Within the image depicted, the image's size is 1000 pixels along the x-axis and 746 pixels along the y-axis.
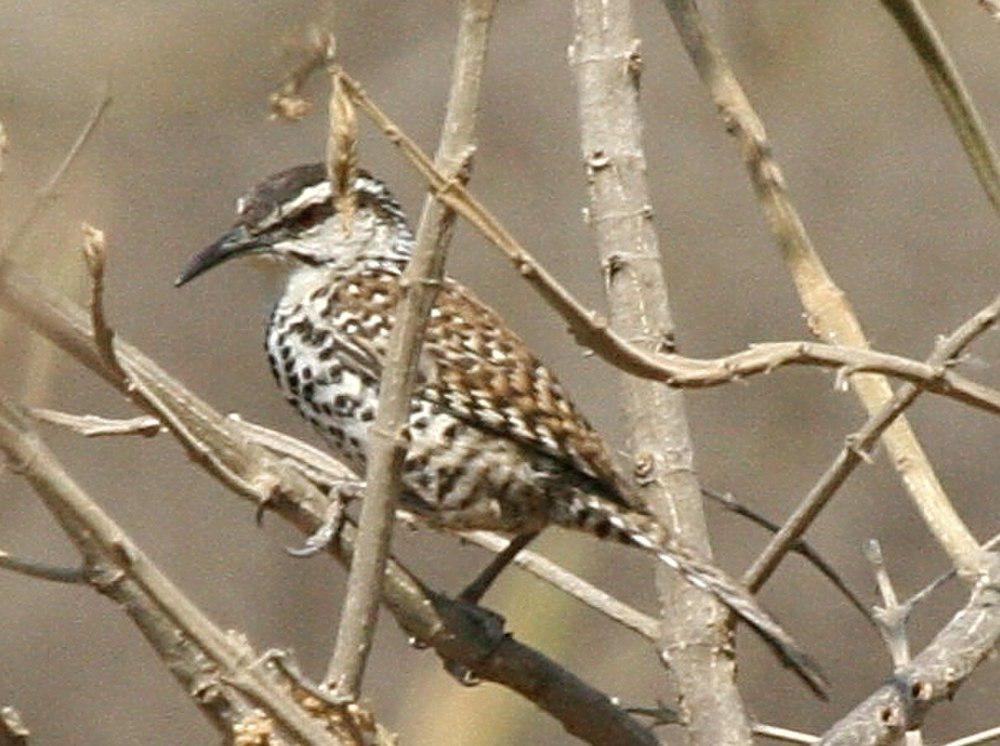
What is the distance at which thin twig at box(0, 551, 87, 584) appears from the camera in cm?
280

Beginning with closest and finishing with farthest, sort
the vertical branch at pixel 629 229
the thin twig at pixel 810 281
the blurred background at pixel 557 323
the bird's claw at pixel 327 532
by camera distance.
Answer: the bird's claw at pixel 327 532, the thin twig at pixel 810 281, the vertical branch at pixel 629 229, the blurred background at pixel 557 323

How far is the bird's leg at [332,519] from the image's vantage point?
3363mm

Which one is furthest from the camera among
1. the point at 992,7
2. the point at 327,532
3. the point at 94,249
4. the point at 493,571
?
the point at 493,571

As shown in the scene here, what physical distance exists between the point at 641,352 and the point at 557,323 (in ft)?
17.1

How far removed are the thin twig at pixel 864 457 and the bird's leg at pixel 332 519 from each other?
0.53m

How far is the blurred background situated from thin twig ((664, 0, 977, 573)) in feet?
11.8

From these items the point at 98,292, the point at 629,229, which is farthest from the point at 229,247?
the point at 98,292

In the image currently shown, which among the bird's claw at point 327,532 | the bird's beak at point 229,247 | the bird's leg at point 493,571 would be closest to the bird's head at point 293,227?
the bird's beak at point 229,247

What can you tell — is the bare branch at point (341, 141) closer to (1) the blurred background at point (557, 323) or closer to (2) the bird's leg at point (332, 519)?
(2) the bird's leg at point (332, 519)

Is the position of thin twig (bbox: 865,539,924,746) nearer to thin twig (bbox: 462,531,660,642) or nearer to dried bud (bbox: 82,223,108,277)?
thin twig (bbox: 462,531,660,642)

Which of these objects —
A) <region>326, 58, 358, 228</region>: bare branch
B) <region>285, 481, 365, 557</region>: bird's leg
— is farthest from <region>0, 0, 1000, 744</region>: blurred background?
<region>326, 58, 358, 228</region>: bare branch

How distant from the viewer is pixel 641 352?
273 centimetres

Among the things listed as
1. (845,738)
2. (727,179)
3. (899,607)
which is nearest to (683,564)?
(899,607)

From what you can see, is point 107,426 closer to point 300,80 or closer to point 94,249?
point 300,80
